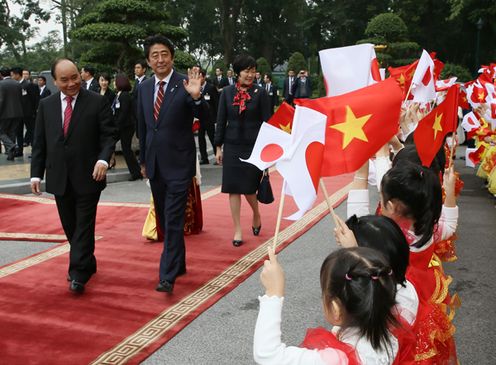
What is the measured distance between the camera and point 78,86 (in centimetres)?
428

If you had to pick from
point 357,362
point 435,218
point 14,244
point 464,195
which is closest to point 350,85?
point 435,218

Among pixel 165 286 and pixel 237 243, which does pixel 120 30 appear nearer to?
pixel 237 243

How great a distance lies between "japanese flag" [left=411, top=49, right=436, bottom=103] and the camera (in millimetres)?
3906

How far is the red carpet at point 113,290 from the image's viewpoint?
11.0 feet

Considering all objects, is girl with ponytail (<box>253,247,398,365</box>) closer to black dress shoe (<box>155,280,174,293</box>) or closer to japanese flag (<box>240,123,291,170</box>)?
japanese flag (<box>240,123,291,170</box>)

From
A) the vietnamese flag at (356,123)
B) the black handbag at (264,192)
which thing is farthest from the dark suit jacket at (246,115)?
the vietnamese flag at (356,123)

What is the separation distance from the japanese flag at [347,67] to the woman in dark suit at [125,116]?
21.7ft

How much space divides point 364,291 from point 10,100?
Answer: 35.5 feet

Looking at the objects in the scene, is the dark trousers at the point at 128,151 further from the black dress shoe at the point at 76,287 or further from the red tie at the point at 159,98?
the black dress shoe at the point at 76,287

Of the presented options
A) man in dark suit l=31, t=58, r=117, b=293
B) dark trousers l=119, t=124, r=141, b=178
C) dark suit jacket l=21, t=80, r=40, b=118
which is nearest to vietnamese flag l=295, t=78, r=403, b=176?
man in dark suit l=31, t=58, r=117, b=293

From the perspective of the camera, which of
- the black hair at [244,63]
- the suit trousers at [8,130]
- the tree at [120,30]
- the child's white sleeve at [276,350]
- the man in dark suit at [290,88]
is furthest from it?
the man in dark suit at [290,88]

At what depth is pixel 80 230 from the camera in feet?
14.1

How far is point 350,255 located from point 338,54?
5.18 ft

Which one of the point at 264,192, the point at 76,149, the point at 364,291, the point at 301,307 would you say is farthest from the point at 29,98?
the point at 364,291
